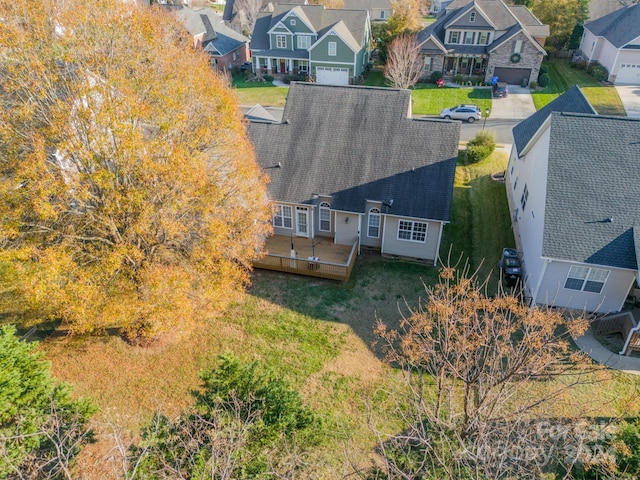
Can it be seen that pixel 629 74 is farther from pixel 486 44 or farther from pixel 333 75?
pixel 333 75

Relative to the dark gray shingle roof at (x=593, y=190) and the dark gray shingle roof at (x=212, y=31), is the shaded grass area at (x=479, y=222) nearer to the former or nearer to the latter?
the dark gray shingle roof at (x=593, y=190)

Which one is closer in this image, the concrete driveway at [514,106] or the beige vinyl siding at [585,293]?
the beige vinyl siding at [585,293]

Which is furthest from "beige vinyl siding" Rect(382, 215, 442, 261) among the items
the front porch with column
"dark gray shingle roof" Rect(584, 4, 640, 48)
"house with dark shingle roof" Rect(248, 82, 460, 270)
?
"dark gray shingle roof" Rect(584, 4, 640, 48)

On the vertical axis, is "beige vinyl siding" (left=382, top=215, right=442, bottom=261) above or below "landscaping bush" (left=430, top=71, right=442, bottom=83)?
below

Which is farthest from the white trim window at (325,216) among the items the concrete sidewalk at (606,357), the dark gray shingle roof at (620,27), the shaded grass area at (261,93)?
the dark gray shingle roof at (620,27)

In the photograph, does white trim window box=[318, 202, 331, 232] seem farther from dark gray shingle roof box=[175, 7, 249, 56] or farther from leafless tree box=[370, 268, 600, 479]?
dark gray shingle roof box=[175, 7, 249, 56]

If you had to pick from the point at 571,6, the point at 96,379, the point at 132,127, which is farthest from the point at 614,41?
the point at 96,379
